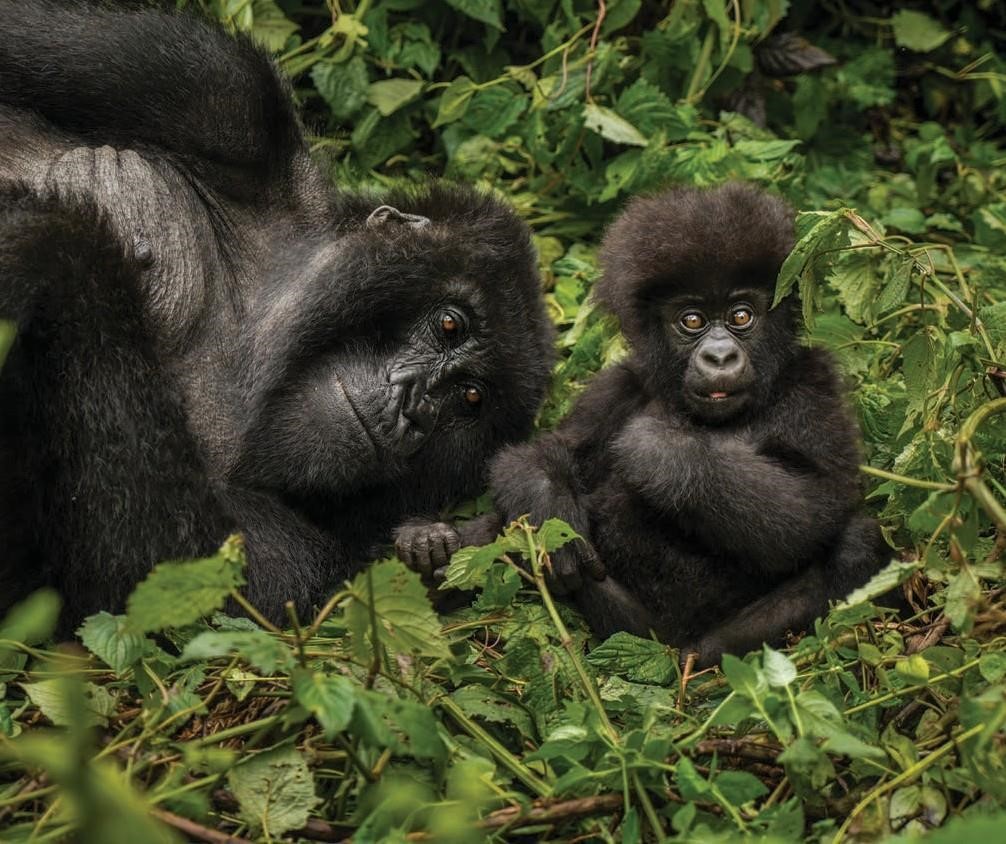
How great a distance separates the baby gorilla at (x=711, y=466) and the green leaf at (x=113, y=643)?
1.03 metres

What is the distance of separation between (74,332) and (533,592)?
4.10 feet

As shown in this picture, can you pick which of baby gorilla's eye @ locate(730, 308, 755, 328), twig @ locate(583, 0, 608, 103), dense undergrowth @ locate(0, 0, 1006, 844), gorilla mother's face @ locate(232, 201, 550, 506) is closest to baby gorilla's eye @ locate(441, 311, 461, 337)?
gorilla mother's face @ locate(232, 201, 550, 506)

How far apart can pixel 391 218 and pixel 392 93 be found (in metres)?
1.21

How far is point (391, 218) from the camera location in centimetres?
372

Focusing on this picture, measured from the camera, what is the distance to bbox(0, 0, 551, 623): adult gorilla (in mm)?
3178

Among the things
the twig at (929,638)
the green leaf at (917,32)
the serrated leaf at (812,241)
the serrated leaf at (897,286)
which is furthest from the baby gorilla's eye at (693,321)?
the green leaf at (917,32)

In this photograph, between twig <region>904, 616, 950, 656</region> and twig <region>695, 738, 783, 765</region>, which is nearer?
twig <region>695, 738, 783, 765</region>

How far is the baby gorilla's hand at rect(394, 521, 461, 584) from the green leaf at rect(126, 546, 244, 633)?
1221 mm

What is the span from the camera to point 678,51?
4820 millimetres

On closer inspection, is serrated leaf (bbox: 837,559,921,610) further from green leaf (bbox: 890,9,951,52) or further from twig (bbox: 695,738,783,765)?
green leaf (bbox: 890,9,951,52)

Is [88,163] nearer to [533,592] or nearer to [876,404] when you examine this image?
[533,592]

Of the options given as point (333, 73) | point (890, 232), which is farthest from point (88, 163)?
point (890, 232)

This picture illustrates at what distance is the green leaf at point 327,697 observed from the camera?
2115 mm

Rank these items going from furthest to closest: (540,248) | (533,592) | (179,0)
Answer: (540,248) → (179,0) → (533,592)
